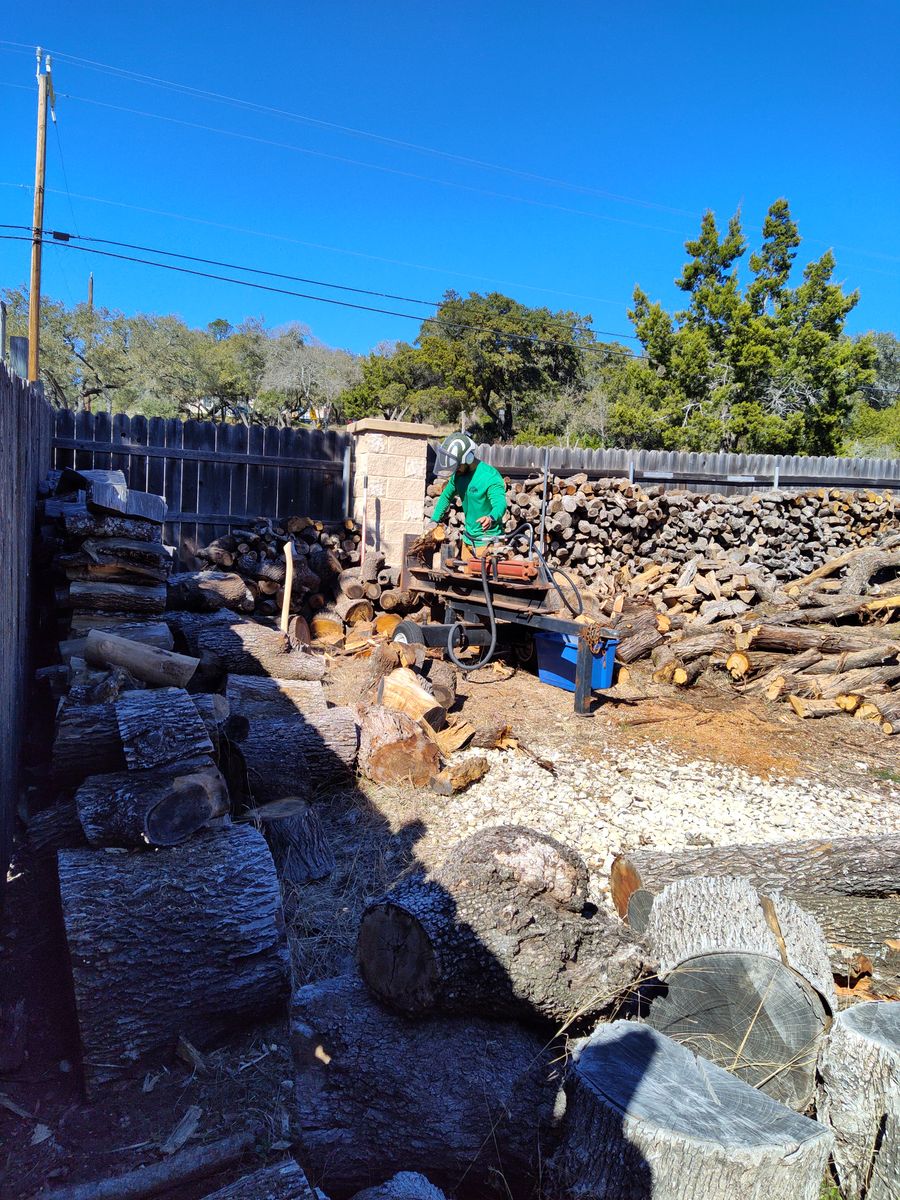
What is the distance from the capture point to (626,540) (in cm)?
1098

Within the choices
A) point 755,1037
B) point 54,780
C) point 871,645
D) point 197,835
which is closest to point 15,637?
point 54,780

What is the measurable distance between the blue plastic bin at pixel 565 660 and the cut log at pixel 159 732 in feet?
13.2

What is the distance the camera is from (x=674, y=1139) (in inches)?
66.7

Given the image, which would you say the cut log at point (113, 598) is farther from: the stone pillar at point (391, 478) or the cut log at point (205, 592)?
the stone pillar at point (391, 478)

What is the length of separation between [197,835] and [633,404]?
92.9ft

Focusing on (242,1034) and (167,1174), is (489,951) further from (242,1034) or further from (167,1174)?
(167,1174)

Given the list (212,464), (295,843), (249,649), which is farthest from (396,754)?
(212,464)

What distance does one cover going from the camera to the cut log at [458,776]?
470cm

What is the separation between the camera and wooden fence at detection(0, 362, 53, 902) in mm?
3215

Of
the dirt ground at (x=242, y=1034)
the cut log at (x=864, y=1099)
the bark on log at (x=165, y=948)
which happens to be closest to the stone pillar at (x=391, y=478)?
the dirt ground at (x=242, y=1034)

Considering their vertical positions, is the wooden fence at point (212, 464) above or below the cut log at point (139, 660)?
above

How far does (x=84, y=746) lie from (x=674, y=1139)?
2526 mm

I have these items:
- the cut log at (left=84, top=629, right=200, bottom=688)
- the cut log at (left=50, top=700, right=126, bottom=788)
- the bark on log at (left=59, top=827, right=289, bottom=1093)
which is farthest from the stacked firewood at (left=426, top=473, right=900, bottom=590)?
the bark on log at (left=59, top=827, right=289, bottom=1093)

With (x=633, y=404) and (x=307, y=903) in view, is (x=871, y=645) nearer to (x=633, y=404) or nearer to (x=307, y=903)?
(x=307, y=903)
